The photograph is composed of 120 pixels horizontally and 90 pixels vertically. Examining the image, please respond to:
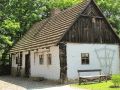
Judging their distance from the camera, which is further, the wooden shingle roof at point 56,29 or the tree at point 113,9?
the tree at point 113,9

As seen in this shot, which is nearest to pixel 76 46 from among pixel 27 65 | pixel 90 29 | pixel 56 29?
pixel 90 29

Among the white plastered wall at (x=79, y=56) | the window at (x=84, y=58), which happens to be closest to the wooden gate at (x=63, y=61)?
the white plastered wall at (x=79, y=56)

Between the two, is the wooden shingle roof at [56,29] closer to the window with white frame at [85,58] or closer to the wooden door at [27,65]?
the wooden door at [27,65]

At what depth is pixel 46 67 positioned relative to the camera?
2725 centimetres

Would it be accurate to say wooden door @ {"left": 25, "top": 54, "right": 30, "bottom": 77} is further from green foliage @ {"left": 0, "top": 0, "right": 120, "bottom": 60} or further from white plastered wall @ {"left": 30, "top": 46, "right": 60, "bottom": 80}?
green foliage @ {"left": 0, "top": 0, "right": 120, "bottom": 60}

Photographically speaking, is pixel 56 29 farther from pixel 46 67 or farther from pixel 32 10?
pixel 32 10

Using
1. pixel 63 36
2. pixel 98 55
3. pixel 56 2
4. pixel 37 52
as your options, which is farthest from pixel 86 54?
pixel 56 2

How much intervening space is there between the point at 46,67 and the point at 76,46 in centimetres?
370

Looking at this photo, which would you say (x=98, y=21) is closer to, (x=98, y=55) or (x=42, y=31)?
(x=98, y=55)

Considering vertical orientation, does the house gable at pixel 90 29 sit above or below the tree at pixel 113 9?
below

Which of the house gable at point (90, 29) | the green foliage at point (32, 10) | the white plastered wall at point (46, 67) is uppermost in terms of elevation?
the green foliage at point (32, 10)

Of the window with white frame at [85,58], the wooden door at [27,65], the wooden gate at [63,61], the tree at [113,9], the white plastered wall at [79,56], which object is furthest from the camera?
the tree at [113,9]

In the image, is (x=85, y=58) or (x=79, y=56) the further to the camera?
(x=85, y=58)

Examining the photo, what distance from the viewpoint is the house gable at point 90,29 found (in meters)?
25.6
